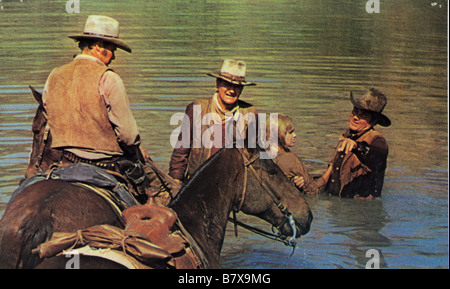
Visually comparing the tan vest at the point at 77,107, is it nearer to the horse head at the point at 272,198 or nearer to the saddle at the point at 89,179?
the saddle at the point at 89,179

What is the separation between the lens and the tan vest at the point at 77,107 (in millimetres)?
8938

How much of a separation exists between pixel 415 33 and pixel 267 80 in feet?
21.8

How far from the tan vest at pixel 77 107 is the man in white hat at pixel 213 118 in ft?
7.29

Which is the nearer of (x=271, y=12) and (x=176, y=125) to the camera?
(x=176, y=125)

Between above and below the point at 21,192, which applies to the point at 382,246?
below

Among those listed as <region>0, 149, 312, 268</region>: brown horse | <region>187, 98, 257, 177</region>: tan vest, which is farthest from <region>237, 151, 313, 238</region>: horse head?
<region>187, 98, 257, 177</region>: tan vest

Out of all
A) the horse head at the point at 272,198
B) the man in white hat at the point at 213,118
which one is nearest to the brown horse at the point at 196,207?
the horse head at the point at 272,198

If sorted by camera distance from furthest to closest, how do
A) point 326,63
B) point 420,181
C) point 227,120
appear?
point 326,63
point 420,181
point 227,120

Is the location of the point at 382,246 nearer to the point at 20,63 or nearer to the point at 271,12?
the point at 20,63

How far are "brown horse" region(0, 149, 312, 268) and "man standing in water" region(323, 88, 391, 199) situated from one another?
13.2 feet

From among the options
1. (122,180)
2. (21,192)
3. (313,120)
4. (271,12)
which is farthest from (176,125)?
(271,12)

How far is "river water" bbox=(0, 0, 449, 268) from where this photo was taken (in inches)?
505

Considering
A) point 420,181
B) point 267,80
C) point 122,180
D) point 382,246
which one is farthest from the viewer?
point 267,80

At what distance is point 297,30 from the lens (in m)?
27.4
